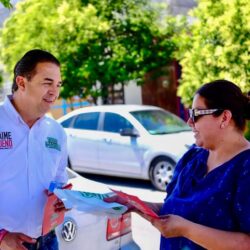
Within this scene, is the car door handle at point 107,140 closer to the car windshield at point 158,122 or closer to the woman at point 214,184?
the car windshield at point 158,122

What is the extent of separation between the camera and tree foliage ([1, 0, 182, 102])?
1197 centimetres

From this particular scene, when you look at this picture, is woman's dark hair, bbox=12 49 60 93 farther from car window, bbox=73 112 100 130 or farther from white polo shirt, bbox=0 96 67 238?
car window, bbox=73 112 100 130

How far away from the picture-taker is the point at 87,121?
9.66 m

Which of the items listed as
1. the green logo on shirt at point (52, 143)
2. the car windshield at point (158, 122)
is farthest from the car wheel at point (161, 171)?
the green logo on shirt at point (52, 143)

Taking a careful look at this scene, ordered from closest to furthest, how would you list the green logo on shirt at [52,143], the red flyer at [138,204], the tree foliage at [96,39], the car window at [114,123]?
1. the red flyer at [138,204]
2. the green logo on shirt at [52,143]
3. the car window at [114,123]
4. the tree foliage at [96,39]

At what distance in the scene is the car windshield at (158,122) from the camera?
8688 mm

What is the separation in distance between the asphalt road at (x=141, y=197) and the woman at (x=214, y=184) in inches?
136

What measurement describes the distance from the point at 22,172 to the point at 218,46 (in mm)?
7228

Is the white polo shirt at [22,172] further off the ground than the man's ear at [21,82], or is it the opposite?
the man's ear at [21,82]

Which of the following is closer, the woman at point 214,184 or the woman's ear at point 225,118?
the woman at point 214,184

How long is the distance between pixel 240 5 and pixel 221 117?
282 inches

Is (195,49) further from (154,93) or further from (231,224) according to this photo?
(231,224)

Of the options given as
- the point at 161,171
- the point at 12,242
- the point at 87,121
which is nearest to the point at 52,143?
the point at 12,242

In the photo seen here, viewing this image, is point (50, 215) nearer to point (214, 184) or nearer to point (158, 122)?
point (214, 184)
